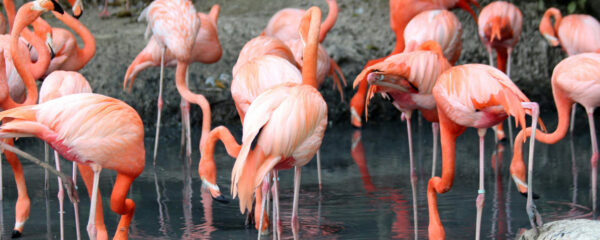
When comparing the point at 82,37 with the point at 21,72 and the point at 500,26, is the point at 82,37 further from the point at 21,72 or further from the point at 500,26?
the point at 500,26

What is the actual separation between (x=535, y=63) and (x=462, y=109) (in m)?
5.15

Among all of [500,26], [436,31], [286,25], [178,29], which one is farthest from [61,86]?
[500,26]

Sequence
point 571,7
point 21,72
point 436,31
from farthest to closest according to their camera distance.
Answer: point 571,7 < point 436,31 < point 21,72

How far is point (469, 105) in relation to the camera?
3.65 meters

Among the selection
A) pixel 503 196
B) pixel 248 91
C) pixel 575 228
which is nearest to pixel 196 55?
pixel 248 91

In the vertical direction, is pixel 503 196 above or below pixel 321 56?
below

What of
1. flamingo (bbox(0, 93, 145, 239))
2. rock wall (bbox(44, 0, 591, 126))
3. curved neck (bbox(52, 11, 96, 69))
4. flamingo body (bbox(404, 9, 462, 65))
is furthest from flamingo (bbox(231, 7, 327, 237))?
rock wall (bbox(44, 0, 591, 126))

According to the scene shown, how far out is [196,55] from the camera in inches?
263

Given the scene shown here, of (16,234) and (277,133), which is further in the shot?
(16,234)

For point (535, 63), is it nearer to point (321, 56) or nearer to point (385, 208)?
point (321, 56)

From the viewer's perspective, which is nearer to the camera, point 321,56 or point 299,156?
point 299,156

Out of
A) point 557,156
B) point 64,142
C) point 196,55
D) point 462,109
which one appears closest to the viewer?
point 64,142

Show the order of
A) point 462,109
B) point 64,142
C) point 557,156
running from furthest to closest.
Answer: point 557,156
point 462,109
point 64,142

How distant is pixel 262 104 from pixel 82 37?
107 inches
